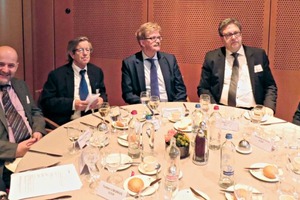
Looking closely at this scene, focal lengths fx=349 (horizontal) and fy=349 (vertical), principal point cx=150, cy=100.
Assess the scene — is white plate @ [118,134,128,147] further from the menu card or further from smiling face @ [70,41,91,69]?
smiling face @ [70,41,91,69]

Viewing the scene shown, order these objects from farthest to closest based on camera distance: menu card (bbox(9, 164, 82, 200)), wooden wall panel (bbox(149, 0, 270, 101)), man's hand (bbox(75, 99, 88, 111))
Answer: wooden wall panel (bbox(149, 0, 270, 101)) < man's hand (bbox(75, 99, 88, 111)) < menu card (bbox(9, 164, 82, 200))

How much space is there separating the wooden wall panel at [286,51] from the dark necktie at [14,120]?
3.04 metres

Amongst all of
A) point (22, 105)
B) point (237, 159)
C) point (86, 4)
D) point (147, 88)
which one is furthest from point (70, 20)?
point (237, 159)

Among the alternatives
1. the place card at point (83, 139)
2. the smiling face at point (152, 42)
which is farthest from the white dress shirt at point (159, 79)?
the place card at point (83, 139)

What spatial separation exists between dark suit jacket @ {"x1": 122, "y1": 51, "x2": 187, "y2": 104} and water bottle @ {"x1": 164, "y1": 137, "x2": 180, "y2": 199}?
1.87 m

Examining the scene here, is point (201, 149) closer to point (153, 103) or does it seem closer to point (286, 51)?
point (153, 103)

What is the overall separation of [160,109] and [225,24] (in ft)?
4.56

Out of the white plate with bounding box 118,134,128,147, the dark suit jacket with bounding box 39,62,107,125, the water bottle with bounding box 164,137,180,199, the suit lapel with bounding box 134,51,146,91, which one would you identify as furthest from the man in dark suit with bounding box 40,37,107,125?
the water bottle with bounding box 164,137,180,199

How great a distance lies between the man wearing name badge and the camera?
2.54 m

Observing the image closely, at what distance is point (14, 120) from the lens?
9.20ft

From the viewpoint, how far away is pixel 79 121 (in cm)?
261

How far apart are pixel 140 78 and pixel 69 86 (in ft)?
2.44

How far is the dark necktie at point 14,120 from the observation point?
278 cm

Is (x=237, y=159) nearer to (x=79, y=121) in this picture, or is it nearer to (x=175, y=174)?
(x=175, y=174)
